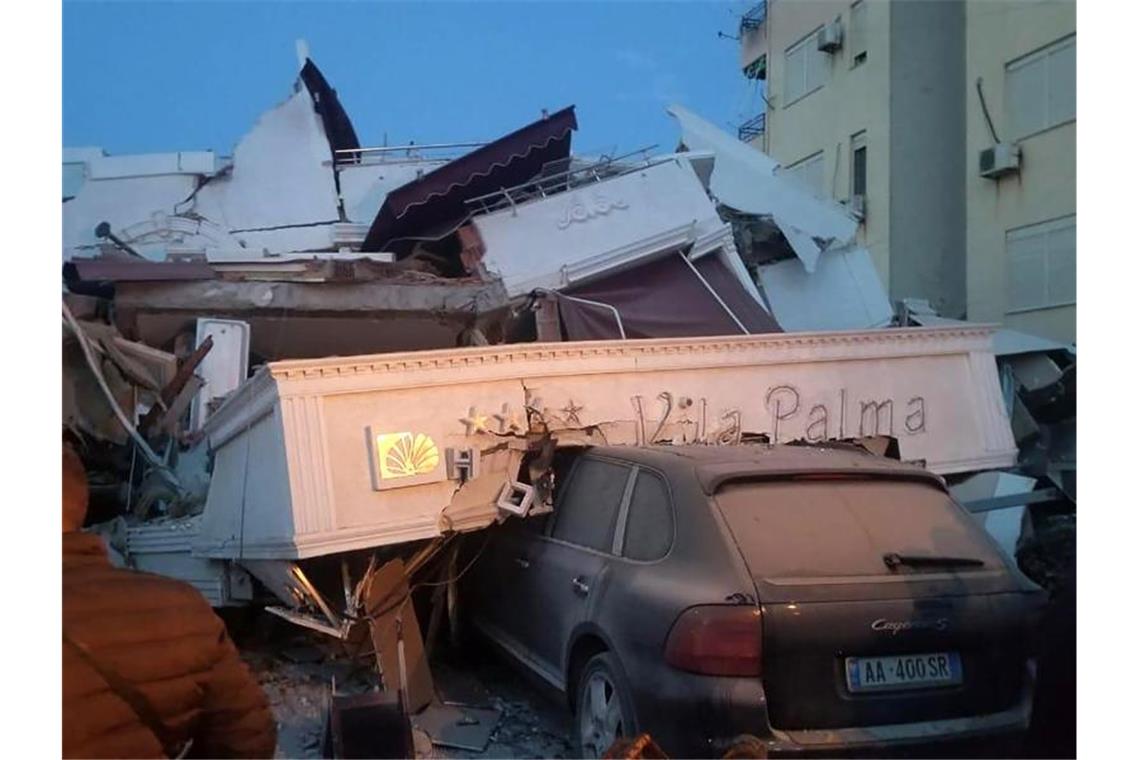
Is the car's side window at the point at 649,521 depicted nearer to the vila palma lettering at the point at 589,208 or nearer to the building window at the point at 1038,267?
the building window at the point at 1038,267

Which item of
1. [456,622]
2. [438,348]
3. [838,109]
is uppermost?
[838,109]

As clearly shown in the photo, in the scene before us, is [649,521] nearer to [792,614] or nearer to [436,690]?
[792,614]

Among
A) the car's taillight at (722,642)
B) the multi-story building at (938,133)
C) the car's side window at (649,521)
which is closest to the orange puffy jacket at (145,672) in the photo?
the car's taillight at (722,642)

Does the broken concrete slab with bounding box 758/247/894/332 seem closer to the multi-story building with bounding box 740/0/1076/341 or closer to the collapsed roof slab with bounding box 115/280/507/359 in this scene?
the multi-story building with bounding box 740/0/1076/341

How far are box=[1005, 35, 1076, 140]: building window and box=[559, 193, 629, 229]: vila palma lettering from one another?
2744mm

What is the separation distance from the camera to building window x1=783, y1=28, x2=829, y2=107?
7.68 metres

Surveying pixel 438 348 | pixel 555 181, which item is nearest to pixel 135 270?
pixel 438 348

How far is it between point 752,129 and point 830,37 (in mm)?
1032

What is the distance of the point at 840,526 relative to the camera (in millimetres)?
3684

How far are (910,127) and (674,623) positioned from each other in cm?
565

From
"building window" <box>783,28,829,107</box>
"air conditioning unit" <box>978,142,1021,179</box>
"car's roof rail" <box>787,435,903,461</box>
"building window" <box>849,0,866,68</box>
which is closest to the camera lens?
"car's roof rail" <box>787,435,903,461</box>

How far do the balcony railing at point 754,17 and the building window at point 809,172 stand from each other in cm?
200

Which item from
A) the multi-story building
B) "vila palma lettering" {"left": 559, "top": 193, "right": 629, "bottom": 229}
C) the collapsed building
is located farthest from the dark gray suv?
"vila palma lettering" {"left": 559, "top": 193, "right": 629, "bottom": 229}

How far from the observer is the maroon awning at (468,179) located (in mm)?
7207
